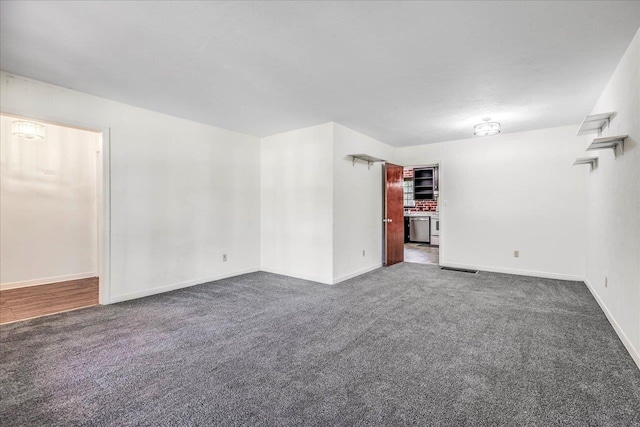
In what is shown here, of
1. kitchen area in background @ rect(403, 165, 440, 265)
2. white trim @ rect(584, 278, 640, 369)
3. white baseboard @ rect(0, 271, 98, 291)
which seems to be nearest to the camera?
white trim @ rect(584, 278, 640, 369)

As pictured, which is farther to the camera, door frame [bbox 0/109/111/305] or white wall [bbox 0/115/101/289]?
white wall [bbox 0/115/101/289]

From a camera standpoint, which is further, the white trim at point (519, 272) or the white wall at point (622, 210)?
the white trim at point (519, 272)

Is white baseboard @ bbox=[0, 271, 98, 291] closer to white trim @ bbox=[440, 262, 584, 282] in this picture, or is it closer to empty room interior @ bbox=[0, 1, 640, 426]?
empty room interior @ bbox=[0, 1, 640, 426]

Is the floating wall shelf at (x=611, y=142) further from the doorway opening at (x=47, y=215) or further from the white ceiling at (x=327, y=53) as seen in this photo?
the doorway opening at (x=47, y=215)

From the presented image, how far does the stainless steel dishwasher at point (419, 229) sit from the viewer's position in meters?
9.40

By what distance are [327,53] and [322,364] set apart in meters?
2.54

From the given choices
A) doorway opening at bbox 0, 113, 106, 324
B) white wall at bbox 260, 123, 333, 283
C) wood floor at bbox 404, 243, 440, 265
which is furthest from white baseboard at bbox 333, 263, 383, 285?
doorway opening at bbox 0, 113, 106, 324

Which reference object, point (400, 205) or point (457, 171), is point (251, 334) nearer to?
point (400, 205)

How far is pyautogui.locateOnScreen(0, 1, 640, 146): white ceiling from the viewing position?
201cm

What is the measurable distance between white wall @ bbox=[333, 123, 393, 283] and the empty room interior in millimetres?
52

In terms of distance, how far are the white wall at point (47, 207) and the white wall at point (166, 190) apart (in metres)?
1.26

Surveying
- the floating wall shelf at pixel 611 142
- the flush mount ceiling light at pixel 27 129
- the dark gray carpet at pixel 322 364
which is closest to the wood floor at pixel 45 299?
the dark gray carpet at pixel 322 364

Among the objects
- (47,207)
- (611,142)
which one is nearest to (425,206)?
(611,142)

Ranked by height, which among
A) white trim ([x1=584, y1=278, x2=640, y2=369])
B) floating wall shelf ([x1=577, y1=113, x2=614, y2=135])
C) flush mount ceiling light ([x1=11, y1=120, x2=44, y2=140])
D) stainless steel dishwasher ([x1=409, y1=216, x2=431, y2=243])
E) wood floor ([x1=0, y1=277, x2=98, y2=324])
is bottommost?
wood floor ([x1=0, y1=277, x2=98, y2=324])
